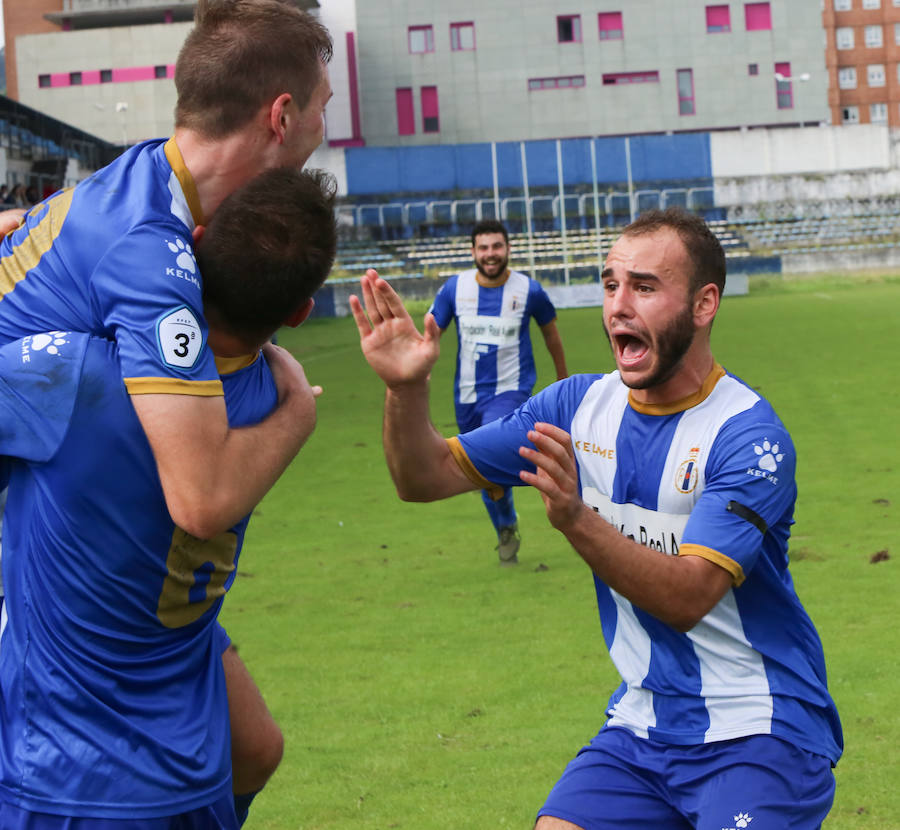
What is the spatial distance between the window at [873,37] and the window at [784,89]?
38363 millimetres

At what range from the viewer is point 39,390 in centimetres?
252

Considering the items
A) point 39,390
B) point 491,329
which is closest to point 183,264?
point 39,390

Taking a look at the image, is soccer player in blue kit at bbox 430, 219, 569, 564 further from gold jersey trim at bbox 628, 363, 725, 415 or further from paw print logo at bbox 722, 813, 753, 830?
paw print logo at bbox 722, 813, 753, 830

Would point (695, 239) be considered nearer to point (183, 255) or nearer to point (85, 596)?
point (183, 255)

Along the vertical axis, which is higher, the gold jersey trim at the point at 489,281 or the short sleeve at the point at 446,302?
the gold jersey trim at the point at 489,281

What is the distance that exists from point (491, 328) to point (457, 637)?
3.69 metres

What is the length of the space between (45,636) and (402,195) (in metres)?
55.5

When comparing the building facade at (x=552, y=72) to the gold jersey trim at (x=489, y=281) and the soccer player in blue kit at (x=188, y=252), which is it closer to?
the gold jersey trim at (x=489, y=281)

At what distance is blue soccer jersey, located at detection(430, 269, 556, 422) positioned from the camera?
34.2 feet

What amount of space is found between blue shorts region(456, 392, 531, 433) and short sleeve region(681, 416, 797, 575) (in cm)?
677

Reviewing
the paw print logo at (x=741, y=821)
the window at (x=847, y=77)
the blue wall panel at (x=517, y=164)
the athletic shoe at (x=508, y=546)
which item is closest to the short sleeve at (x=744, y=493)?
the paw print logo at (x=741, y=821)

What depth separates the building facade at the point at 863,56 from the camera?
330 feet

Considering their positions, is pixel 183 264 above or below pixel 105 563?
above

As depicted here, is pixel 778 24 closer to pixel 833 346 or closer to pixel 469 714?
pixel 833 346
